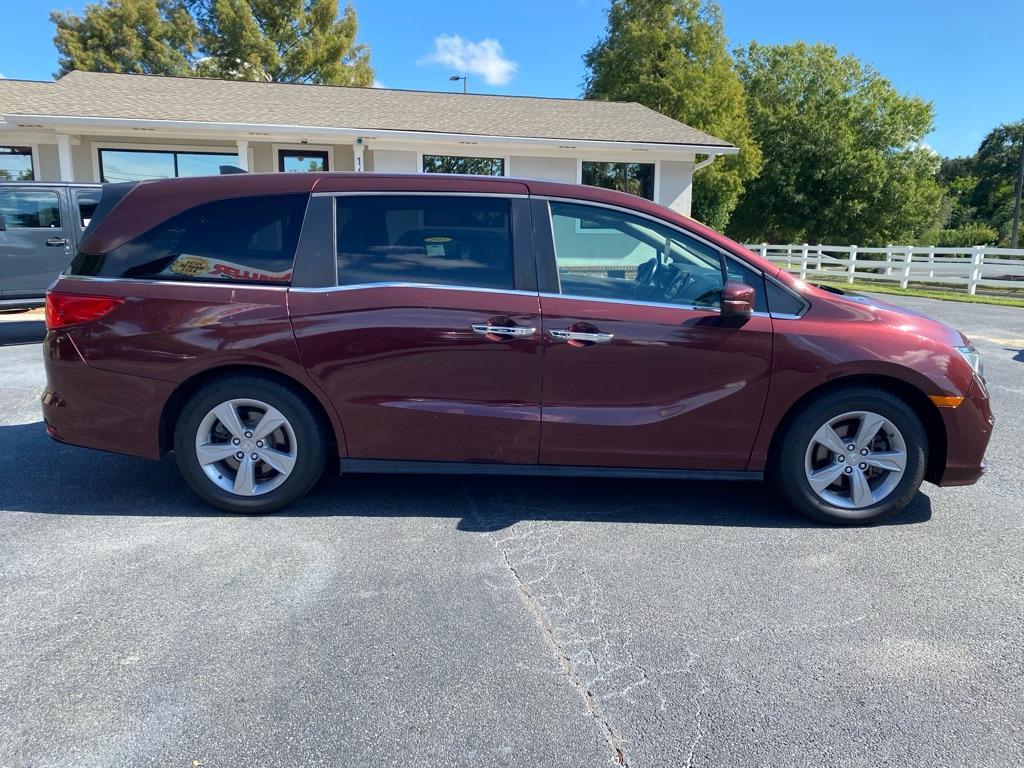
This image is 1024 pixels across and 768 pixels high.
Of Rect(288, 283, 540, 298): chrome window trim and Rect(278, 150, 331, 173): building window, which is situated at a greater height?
Rect(278, 150, 331, 173): building window

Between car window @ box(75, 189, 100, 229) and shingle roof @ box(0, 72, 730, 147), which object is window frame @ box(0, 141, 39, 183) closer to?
shingle roof @ box(0, 72, 730, 147)

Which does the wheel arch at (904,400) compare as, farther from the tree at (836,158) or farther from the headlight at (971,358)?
the tree at (836,158)

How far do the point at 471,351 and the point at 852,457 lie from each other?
2149mm

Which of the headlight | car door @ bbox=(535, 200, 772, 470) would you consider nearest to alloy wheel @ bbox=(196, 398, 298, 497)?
car door @ bbox=(535, 200, 772, 470)

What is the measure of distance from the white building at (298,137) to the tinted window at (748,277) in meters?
12.2

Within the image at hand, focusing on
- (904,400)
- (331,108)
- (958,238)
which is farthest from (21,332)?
(958,238)

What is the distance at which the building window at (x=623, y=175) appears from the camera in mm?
16781

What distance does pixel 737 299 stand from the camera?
3.73 m

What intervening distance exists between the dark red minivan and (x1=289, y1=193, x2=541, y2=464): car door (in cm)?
1

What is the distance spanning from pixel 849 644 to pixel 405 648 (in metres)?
1.75

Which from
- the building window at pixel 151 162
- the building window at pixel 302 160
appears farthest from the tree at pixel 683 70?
the building window at pixel 151 162

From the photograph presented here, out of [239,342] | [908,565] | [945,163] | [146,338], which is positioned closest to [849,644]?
[908,565]

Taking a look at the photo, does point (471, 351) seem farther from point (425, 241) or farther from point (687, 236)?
point (687, 236)

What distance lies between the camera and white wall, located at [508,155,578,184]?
16.3m
